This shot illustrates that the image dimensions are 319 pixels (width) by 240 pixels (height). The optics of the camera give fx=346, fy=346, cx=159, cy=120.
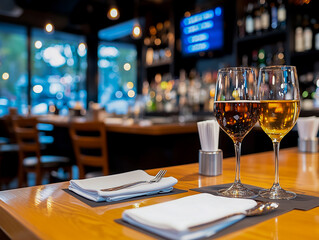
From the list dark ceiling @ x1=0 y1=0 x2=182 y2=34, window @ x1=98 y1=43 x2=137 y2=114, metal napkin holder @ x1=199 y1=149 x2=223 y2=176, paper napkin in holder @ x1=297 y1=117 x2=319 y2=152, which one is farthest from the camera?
window @ x1=98 y1=43 x2=137 y2=114

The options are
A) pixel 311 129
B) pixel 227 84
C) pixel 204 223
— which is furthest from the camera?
pixel 311 129

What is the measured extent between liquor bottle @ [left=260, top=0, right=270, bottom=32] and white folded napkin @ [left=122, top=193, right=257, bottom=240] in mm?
3891

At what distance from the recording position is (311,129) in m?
1.39

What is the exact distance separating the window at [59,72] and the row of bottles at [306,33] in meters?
4.87

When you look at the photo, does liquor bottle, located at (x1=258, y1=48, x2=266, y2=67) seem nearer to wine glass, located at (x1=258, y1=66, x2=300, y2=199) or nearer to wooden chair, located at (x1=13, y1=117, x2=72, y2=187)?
wooden chair, located at (x1=13, y1=117, x2=72, y2=187)

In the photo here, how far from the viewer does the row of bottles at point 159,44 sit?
19.4 feet

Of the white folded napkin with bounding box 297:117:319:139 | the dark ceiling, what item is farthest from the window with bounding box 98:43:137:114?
the white folded napkin with bounding box 297:117:319:139

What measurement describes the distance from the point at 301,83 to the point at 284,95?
3505 millimetres

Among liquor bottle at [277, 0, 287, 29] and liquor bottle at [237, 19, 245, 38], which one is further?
liquor bottle at [237, 19, 245, 38]

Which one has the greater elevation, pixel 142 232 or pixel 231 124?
pixel 231 124

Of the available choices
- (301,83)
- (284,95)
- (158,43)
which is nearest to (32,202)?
(284,95)

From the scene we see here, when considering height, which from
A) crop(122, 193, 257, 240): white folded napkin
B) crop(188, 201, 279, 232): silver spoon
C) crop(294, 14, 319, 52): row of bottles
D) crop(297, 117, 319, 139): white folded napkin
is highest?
crop(294, 14, 319, 52): row of bottles

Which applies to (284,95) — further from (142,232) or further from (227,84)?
(142,232)

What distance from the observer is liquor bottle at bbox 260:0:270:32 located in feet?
13.4
